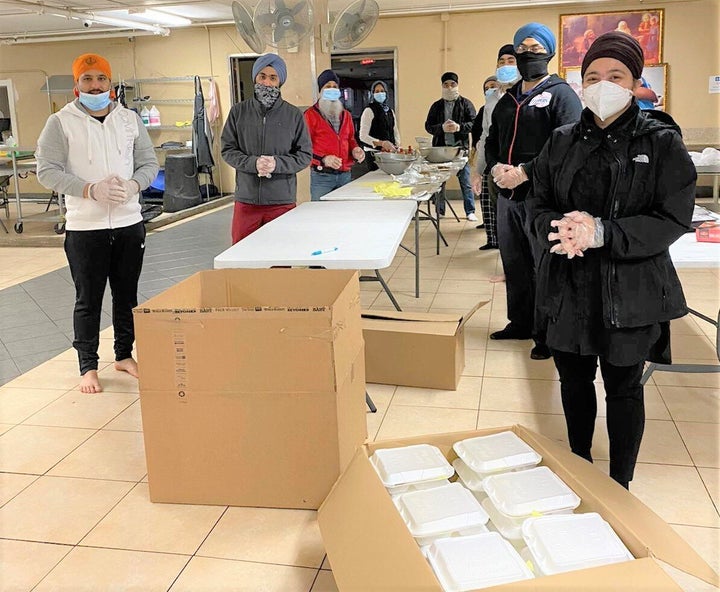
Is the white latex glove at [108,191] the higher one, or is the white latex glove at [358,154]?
the white latex glove at [358,154]

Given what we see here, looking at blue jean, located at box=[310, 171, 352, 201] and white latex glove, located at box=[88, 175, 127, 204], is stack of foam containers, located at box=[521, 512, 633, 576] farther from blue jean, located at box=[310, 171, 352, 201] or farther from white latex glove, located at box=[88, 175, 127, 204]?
blue jean, located at box=[310, 171, 352, 201]

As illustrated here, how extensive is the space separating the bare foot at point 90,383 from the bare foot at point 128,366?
0.18m

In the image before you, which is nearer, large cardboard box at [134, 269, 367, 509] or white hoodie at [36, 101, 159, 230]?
large cardboard box at [134, 269, 367, 509]

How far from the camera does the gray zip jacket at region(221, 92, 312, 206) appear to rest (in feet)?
11.5

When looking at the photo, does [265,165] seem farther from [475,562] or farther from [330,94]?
[475,562]

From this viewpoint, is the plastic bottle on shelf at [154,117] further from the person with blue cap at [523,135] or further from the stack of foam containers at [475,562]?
the stack of foam containers at [475,562]

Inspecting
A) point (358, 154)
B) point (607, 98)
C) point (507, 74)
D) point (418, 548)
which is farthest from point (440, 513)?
point (358, 154)

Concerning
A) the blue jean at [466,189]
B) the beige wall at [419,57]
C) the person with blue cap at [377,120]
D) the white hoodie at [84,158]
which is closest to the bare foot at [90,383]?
the white hoodie at [84,158]

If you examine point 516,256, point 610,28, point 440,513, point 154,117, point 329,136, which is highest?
point 610,28

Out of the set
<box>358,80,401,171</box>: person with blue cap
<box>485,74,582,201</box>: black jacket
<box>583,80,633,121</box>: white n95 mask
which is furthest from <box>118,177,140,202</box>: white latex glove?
<box>358,80,401,171</box>: person with blue cap

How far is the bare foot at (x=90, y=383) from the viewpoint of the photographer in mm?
3059

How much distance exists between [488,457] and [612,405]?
0.51m

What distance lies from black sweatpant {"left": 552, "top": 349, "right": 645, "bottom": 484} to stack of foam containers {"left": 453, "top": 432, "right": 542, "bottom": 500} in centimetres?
37

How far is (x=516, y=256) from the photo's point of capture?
341 centimetres
